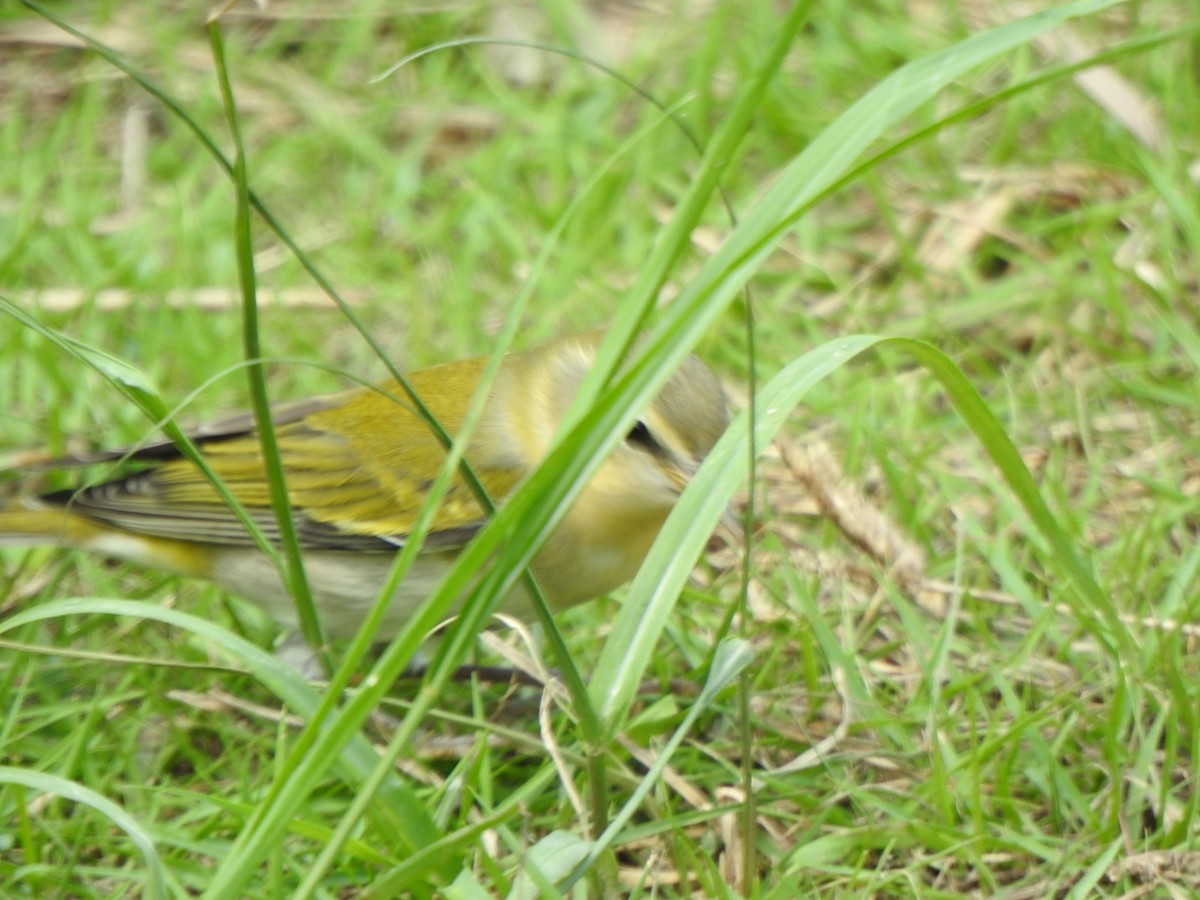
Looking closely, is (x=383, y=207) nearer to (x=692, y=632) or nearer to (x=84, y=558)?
(x=84, y=558)

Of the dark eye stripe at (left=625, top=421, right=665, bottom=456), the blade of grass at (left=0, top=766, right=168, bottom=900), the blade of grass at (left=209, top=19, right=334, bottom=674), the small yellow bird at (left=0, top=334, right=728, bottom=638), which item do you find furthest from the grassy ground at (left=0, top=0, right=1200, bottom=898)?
the dark eye stripe at (left=625, top=421, right=665, bottom=456)

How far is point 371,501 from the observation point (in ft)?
13.0

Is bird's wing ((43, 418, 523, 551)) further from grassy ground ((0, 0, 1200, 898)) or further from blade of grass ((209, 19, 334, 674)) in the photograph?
blade of grass ((209, 19, 334, 674))

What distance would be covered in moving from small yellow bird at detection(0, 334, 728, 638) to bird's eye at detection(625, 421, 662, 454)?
1cm

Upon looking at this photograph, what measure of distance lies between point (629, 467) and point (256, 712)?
103 centimetres

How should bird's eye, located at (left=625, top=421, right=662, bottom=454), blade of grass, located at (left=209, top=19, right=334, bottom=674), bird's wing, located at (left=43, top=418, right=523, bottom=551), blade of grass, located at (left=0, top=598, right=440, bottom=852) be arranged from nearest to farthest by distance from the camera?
1. blade of grass, located at (left=209, top=19, right=334, bottom=674)
2. blade of grass, located at (left=0, top=598, right=440, bottom=852)
3. bird's eye, located at (left=625, top=421, right=662, bottom=454)
4. bird's wing, located at (left=43, top=418, right=523, bottom=551)

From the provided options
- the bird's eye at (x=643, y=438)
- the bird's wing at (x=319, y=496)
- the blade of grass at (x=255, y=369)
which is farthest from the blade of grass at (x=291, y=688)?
the bird's wing at (x=319, y=496)

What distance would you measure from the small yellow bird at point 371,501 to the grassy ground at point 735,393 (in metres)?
0.24

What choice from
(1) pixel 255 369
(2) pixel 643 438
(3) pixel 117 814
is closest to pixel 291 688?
(3) pixel 117 814

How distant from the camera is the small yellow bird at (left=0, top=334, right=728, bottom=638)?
360 centimetres

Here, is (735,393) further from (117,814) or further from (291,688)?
(117,814)

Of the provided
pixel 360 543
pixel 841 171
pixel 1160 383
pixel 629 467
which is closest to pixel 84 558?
pixel 360 543

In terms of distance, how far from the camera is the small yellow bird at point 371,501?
11.8ft

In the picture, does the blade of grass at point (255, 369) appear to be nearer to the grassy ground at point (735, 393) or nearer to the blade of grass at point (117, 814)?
the grassy ground at point (735, 393)
